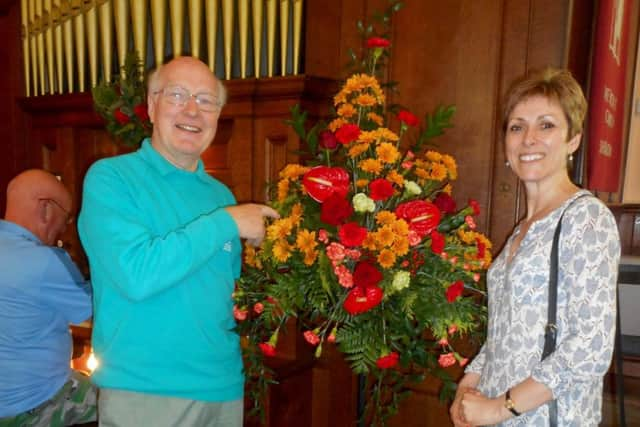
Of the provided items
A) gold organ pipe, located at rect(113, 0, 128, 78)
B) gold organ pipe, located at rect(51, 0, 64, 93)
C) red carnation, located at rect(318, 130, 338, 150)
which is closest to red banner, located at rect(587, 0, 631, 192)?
red carnation, located at rect(318, 130, 338, 150)

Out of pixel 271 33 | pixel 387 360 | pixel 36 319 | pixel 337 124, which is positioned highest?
pixel 271 33

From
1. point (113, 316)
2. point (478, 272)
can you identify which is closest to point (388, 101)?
point (478, 272)

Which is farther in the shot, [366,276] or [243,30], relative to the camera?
[243,30]

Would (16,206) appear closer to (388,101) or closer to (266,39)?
(266,39)

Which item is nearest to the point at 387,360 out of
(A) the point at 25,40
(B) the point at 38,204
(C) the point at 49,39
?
(B) the point at 38,204

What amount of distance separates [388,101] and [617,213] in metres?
1.85

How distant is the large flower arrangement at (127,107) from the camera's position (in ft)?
5.26

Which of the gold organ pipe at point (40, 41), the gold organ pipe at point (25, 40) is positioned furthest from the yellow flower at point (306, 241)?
the gold organ pipe at point (25, 40)

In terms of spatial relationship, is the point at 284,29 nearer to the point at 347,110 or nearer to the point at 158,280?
the point at 347,110

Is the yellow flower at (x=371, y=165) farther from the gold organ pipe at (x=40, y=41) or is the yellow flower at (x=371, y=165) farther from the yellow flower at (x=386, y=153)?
the gold organ pipe at (x=40, y=41)

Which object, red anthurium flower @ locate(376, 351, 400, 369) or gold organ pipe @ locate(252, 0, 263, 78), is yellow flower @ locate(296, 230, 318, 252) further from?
gold organ pipe @ locate(252, 0, 263, 78)

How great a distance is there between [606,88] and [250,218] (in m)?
1.40

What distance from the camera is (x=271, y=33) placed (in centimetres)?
189

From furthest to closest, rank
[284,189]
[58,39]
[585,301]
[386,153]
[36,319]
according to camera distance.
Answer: [58,39], [36,319], [284,189], [386,153], [585,301]
